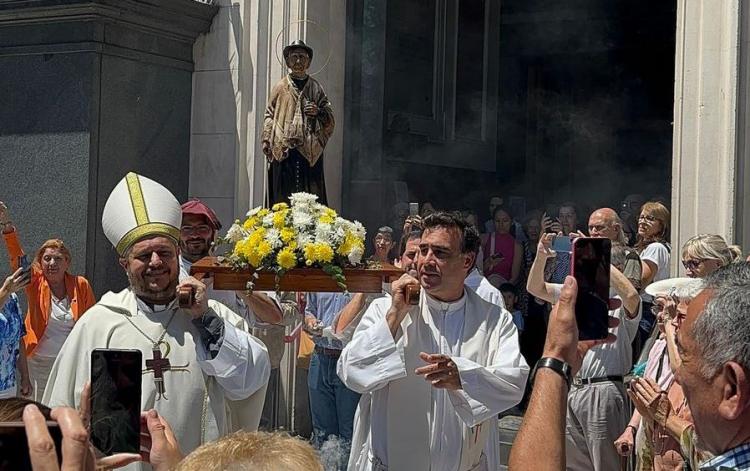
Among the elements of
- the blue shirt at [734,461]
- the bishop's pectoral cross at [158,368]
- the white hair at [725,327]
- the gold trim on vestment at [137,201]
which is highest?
the gold trim on vestment at [137,201]

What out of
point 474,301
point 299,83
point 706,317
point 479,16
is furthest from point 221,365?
point 479,16

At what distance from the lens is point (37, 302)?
793 centimetres

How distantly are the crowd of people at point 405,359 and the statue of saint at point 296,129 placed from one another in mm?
1340

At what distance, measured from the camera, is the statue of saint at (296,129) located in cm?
891

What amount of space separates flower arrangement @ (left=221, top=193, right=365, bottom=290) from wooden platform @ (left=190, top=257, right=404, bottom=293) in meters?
0.04

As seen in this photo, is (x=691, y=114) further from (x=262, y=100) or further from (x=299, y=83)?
(x=262, y=100)

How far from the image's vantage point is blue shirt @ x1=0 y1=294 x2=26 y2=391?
6.57 metres

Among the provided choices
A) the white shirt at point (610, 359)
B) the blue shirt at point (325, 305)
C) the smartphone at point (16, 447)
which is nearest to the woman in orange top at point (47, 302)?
the blue shirt at point (325, 305)

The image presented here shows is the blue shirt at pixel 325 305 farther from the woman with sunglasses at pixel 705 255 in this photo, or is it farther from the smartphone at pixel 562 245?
the woman with sunglasses at pixel 705 255

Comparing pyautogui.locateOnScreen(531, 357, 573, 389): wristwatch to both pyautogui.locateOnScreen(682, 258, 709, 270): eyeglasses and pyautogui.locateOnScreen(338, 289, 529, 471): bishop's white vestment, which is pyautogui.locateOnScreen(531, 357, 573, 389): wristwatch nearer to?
pyautogui.locateOnScreen(338, 289, 529, 471): bishop's white vestment

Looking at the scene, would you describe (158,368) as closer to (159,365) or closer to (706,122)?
(159,365)

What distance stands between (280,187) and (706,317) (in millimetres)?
7143

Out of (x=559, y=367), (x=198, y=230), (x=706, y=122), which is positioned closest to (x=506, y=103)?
(x=706, y=122)

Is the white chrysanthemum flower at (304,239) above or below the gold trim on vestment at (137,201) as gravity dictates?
below
